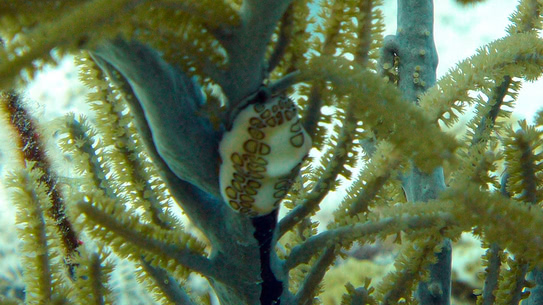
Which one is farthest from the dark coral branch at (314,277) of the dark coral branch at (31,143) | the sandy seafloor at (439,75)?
the dark coral branch at (31,143)

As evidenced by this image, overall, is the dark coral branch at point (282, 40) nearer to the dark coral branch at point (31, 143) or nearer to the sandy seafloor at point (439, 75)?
the sandy seafloor at point (439, 75)

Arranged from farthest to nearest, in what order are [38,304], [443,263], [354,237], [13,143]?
[13,143] → [443,263] → [38,304] → [354,237]

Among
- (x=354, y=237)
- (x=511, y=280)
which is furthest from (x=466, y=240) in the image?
(x=354, y=237)

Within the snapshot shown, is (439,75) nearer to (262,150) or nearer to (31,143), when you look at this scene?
(31,143)

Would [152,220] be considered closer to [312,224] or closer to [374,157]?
[312,224]

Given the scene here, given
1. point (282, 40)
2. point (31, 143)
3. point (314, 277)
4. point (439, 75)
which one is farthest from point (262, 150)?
point (439, 75)
